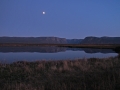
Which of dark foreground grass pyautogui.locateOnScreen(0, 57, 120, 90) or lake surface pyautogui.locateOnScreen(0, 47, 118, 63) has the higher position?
lake surface pyautogui.locateOnScreen(0, 47, 118, 63)

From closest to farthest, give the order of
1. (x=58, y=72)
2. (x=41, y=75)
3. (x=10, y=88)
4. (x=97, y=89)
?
1. (x=97, y=89)
2. (x=10, y=88)
3. (x=41, y=75)
4. (x=58, y=72)

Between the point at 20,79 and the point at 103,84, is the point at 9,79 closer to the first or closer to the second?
the point at 20,79

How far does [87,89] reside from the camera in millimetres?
8578

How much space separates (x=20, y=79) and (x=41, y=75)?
1.52 metres

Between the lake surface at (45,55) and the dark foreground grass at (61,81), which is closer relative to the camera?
the dark foreground grass at (61,81)

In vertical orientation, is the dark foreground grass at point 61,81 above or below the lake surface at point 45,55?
below

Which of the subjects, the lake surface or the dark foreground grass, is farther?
the lake surface

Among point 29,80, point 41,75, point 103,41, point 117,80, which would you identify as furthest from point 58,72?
point 103,41

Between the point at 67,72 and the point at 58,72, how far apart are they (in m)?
0.57

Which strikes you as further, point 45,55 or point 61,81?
point 45,55

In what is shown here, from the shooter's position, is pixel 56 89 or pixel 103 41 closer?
pixel 56 89

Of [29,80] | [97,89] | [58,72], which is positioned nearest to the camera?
[97,89]

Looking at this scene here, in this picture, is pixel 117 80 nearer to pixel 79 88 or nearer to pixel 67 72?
pixel 79 88

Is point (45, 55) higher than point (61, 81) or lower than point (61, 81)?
higher
